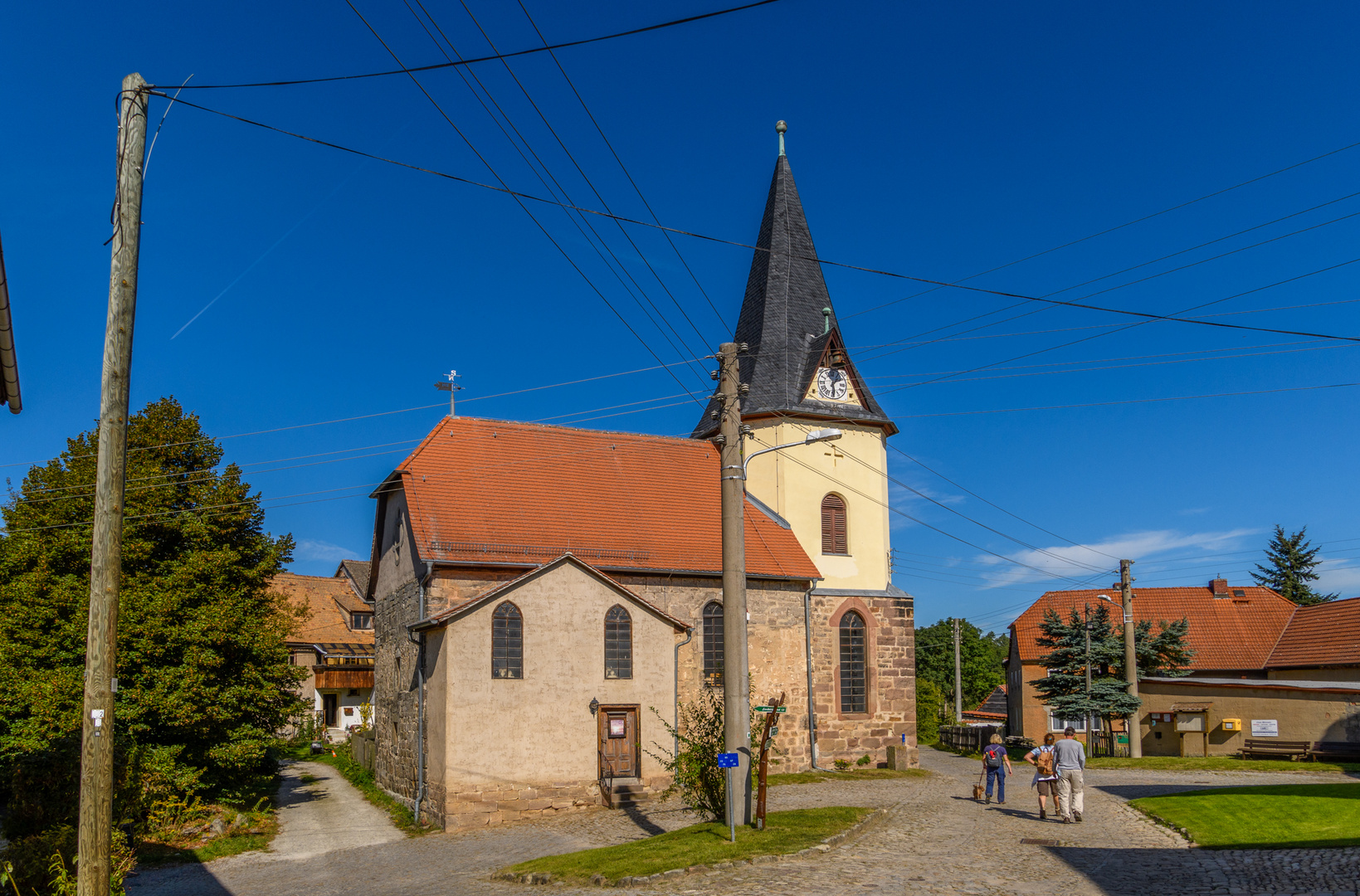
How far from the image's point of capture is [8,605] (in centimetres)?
2000

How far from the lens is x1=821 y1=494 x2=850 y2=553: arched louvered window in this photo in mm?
28047

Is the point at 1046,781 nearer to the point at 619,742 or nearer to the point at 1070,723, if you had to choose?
the point at 619,742

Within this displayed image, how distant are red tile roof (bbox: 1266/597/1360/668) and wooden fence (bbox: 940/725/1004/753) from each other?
11.6m

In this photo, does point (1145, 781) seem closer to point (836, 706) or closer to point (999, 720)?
point (836, 706)

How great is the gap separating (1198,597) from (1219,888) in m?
37.2

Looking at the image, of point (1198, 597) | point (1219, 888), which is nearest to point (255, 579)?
point (1219, 888)

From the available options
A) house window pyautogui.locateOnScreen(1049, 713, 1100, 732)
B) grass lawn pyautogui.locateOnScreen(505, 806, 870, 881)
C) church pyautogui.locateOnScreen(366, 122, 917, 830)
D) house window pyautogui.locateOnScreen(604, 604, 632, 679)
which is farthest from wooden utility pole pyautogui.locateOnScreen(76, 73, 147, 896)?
house window pyautogui.locateOnScreen(1049, 713, 1100, 732)

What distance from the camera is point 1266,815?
15.1m

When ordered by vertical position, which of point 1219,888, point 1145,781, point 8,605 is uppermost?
point 8,605

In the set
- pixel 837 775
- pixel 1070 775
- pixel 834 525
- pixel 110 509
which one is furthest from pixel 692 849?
pixel 834 525

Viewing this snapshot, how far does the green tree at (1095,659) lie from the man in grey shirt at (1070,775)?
16979 mm

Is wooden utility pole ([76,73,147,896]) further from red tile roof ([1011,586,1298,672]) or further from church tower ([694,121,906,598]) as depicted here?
red tile roof ([1011,586,1298,672])

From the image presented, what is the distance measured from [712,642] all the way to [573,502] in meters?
4.98

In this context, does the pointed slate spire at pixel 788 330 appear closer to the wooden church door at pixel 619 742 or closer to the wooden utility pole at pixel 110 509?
the wooden church door at pixel 619 742
